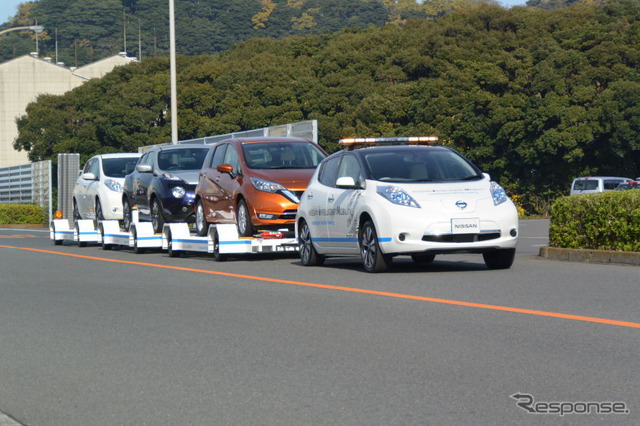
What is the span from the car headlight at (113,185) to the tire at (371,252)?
11164 millimetres

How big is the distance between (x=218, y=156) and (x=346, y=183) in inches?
204

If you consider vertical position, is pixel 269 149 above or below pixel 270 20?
below

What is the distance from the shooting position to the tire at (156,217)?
2103 cm

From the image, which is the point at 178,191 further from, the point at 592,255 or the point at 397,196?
the point at 592,255

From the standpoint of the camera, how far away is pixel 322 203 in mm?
15781

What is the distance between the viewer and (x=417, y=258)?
16.9 m

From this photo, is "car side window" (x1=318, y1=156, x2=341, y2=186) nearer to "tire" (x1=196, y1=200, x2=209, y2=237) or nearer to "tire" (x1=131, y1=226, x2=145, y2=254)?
"tire" (x1=196, y1=200, x2=209, y2=237)

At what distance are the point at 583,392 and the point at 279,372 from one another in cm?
196

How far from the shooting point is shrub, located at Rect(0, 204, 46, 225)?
5309 centimetres

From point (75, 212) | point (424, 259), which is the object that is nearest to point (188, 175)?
point (424, 259)

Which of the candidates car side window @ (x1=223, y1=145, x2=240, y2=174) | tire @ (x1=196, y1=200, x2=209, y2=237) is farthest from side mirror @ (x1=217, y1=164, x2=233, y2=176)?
tire @ (x1=196, y1=200, x2=209, y2=237)

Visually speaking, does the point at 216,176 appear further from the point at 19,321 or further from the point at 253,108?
the point at 253,108

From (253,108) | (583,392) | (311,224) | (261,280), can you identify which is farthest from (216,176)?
(253,108)

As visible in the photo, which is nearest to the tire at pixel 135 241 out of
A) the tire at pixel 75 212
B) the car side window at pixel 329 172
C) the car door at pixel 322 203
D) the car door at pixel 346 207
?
the tire at pixel 75 212
